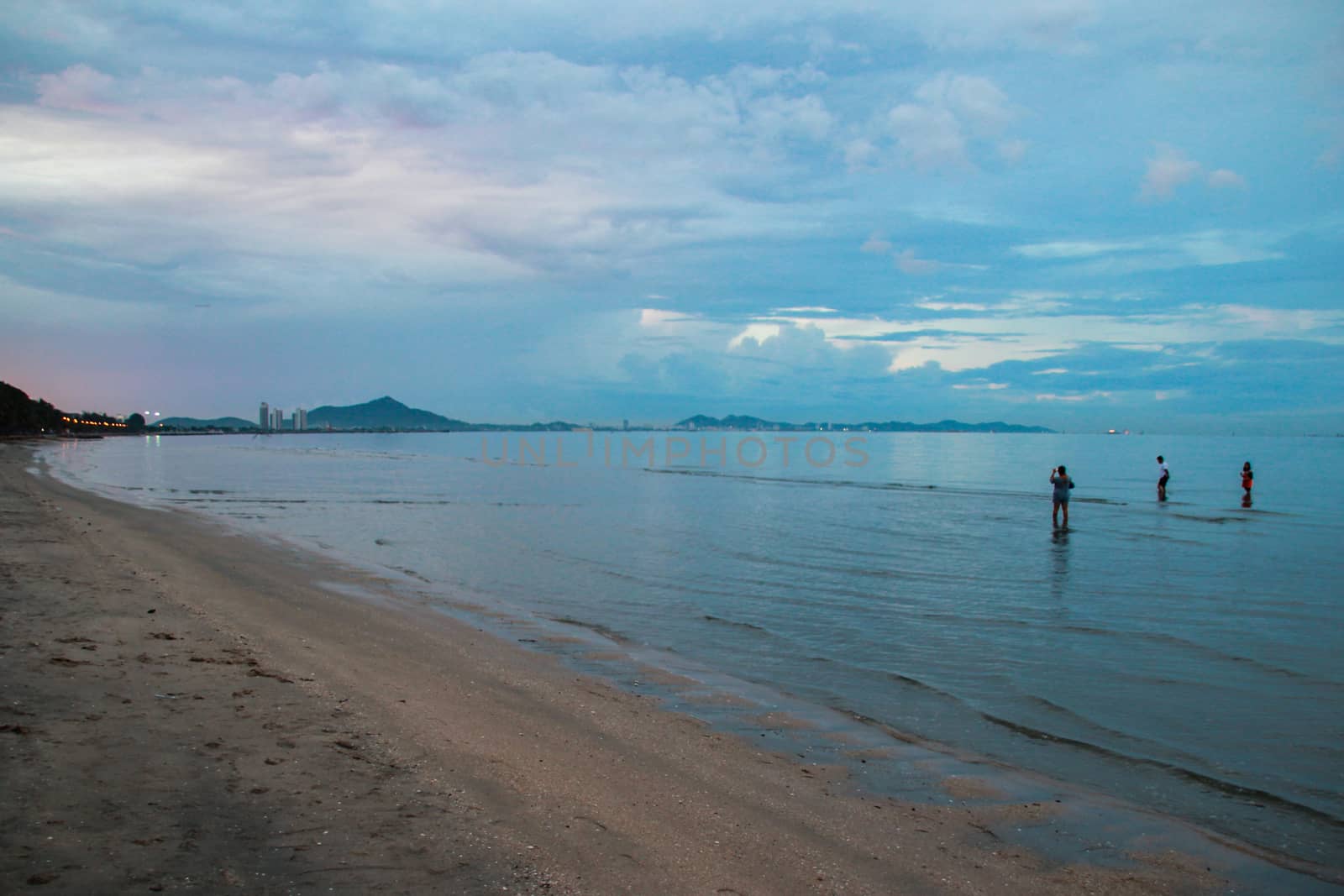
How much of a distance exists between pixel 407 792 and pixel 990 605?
42.4 feet

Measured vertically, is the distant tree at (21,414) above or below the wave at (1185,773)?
above

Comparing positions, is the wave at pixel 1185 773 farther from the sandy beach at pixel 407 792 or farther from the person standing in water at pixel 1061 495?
the person standing in water at pixel 1061 495

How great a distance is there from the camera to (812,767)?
735cm

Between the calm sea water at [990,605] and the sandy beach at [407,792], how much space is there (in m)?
2.34

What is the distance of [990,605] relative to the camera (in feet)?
52.1

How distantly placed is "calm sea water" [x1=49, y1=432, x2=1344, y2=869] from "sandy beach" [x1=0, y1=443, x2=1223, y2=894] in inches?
92.3

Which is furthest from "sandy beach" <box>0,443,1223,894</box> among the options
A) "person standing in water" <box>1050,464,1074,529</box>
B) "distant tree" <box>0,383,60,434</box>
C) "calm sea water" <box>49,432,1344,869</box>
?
"distant tree" <box>0,383,60,434</box>

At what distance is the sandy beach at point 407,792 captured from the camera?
15.4ft

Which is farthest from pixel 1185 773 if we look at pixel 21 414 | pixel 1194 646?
pixel 21 414

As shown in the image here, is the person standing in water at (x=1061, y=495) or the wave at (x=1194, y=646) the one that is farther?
the person standing in water at (x=1061, y=495)

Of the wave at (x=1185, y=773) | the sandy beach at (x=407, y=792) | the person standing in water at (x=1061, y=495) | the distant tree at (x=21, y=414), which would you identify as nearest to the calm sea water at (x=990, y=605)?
the wave at (x=1185, y=773)

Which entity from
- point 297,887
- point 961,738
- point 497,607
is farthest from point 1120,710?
point 497,607

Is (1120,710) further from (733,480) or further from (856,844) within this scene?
(733,480)

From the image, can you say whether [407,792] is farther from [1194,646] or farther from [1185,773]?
[1194,646]
